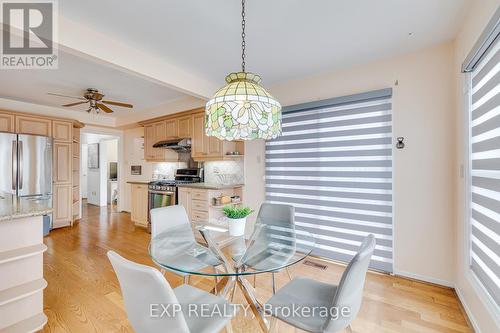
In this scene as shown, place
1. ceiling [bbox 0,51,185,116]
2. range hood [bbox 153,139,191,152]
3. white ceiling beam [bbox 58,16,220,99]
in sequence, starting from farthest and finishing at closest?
range hood [bbox 153,139,191,152] → ceiling [bbox 0,51,185,116] → white ceiling beam [bbox 58,16,220,99]

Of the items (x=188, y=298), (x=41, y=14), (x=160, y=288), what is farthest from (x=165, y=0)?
(x=188, y=298)

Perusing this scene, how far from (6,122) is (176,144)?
9.61 ft

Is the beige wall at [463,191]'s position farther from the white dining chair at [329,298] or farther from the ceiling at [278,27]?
the white dining chair at [329,298]

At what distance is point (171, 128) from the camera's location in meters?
4.71

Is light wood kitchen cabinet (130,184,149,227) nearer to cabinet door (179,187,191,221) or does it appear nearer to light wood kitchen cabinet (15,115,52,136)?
cabinet door (179,187,191,221)

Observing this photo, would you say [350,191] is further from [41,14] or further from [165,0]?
[41,14]

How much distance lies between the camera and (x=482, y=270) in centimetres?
173

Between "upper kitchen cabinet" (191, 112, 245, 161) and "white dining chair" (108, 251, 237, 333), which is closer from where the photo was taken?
"white dining chair" (108, 251, 237, 333)

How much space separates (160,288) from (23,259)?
→ 1.53 m

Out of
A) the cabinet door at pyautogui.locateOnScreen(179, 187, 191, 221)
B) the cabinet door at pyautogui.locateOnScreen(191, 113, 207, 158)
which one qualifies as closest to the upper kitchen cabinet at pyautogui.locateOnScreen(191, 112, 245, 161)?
the cabinet door at pyautogui.locateOnScreen(191, 113, 207, 158)

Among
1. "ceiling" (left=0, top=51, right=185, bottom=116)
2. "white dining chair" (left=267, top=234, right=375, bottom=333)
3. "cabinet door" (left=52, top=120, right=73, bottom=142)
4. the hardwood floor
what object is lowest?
the hardwood floor

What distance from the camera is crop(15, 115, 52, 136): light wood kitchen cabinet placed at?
4.24 metres

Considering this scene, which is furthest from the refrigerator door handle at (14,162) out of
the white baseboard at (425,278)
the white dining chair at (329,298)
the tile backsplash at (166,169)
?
the white baseboard at (425,278)

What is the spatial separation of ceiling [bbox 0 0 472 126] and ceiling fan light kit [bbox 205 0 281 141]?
0.80 m
